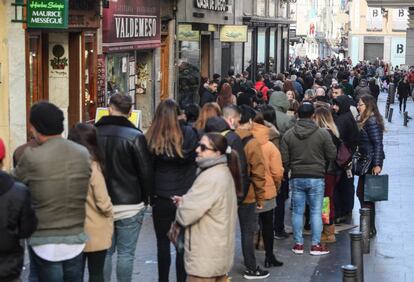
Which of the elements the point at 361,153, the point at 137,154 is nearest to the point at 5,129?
the point at 361,153

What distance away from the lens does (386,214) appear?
13.4 metres

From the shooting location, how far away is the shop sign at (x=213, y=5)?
27734 millimetres

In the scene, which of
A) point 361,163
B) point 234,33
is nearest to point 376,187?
point 361,163

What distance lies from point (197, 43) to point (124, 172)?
868 inches

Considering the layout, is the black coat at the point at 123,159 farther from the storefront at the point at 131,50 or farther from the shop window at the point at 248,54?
the shop window at the point at 248,54

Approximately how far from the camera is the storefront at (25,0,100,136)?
51.3 ft

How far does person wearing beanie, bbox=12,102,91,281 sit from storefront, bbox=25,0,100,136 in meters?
8.82

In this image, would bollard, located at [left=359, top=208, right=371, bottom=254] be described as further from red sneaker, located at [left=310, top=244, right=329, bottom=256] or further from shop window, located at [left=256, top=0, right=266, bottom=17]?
shop window, located at [left=256, top=0, right=266, bottom=17]

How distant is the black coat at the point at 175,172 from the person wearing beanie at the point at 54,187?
1.55 m

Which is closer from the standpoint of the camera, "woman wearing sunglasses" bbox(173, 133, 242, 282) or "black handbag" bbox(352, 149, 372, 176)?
"woman wearing sunglasses" bbox(173, 133, 242, 282)

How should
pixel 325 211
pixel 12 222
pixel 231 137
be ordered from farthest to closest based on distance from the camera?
1. pixel 325 211
2. pixel 231 137
3. pixel 12 222

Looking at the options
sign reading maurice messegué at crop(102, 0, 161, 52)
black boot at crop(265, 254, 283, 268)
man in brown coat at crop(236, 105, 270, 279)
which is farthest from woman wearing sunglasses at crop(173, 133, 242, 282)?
sign reading maurice messegué at crop(102, 0, 161, 52)

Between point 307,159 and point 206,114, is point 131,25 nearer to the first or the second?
point 307,159

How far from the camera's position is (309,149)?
10.4 metres
